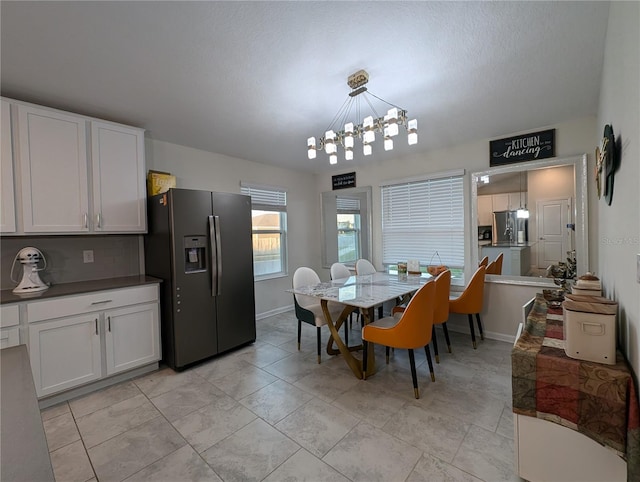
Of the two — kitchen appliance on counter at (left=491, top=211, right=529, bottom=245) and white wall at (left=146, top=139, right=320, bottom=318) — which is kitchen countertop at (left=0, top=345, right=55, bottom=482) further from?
kitchen appliance on counter at (left=491, top=211, right=529, bottom=245)

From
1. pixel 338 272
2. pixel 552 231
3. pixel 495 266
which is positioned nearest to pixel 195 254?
pixel 338 272

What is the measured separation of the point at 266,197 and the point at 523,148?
3522 millimetres

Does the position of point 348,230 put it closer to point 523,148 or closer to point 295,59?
point 523,148

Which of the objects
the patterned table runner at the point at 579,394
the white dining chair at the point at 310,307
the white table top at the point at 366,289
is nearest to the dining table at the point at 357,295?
the white table top at the point at 366,289

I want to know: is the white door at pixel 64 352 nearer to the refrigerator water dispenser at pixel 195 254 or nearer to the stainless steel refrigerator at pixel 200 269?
the stainless steel refrigerator at pixel 200 269

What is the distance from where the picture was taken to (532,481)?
1.44 metres

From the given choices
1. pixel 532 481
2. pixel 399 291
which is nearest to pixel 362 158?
pixel 399 291

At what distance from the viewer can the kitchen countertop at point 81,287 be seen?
2158 mm

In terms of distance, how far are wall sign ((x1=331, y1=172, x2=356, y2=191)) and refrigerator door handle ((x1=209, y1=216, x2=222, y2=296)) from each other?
8.24 ft

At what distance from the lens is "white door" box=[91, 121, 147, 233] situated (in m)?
2.66

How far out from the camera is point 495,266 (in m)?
3.49

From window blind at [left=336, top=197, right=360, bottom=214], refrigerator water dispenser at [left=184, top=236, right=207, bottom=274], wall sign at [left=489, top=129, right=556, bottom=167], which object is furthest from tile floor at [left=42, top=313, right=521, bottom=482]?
window blind at [left=336, top=197, right=360, bottom=214]

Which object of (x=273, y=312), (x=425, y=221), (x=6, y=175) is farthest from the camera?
(x=273, y=312)

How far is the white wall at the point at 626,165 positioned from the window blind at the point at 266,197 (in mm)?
3909
